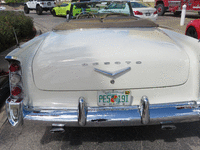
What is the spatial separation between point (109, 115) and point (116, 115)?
0.22 ft

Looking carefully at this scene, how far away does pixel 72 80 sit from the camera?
84.6 inches

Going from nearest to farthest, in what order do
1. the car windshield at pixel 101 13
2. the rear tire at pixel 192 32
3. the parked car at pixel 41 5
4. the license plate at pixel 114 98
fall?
the license plate at pixel 114 98
the car windshield at pixel 101 13
the rear tire at pixel 192 32
the parked car at pixel 41 5

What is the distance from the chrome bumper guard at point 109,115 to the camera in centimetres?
204

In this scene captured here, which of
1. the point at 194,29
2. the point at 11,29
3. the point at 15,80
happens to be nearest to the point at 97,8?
the point at 15,80

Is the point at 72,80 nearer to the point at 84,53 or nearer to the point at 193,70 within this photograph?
the point at 84,53

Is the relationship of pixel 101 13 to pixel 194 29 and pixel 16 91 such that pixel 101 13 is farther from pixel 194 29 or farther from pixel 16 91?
pixel 194 29

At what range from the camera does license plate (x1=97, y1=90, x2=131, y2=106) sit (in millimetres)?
2143

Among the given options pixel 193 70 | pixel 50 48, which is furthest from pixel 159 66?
pixel 50 48

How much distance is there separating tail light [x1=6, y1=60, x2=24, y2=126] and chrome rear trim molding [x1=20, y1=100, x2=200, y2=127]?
76 millimetres

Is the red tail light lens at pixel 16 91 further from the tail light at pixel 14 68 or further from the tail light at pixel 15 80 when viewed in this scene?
the tail light at pixel 14 68

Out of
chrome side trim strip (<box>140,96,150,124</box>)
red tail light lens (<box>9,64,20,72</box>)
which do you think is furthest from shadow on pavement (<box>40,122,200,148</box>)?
red tail light lens (<box>9,64,20,72</box>)

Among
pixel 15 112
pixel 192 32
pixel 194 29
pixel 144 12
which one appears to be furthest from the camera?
pixel 144 12

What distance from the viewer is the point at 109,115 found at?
2055 millimetres

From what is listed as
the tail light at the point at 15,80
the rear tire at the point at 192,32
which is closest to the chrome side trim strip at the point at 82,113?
the tail light at the point at 15,80
